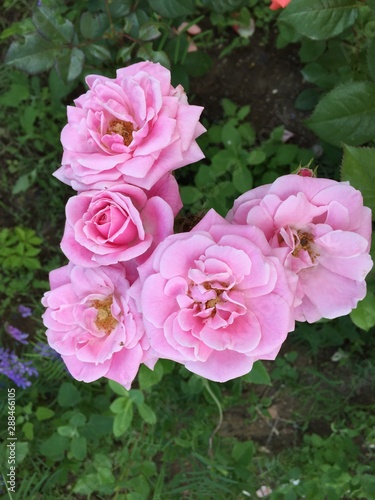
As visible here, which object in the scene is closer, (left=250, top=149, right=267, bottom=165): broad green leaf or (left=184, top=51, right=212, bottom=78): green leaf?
(left=250, top=149, right=267, bottom=165): broad green leaf

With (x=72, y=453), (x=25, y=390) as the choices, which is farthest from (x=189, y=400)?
(x=25, y=390)

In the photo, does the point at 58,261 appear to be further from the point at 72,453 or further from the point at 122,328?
the point at 122,328

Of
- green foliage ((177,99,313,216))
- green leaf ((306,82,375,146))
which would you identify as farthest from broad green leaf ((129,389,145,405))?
green leaf ((306,82,375,146))

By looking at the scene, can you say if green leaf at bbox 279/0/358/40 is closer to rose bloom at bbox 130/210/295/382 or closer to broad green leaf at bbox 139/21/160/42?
broad green leaf at bbox 139/21/160/42

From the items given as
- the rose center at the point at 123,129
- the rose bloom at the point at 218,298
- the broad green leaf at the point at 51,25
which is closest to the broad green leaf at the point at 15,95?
the broad green leaf at the point at 51,25

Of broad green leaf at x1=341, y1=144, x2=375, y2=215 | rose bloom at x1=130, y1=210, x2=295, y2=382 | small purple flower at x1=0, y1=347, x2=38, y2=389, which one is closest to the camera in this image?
rose bloom at x1=130, y1=210, x2=295, y2=382

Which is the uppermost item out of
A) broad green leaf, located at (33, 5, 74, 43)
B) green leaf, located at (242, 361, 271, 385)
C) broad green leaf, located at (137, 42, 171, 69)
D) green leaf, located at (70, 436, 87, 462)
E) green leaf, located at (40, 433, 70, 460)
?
broad green leaf, located at (33, 5, 74, 43)

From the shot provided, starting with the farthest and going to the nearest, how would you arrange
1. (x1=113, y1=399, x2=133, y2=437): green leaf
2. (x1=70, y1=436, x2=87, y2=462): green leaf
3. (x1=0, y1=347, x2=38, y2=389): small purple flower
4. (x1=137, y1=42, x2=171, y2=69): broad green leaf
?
(x1=0, y1=347, x2=38, y2=389): small purple flower, (x1=70, y1=436, x2=87, y2=462): green leaf, (x1=113, y1=399, x2=133, y2=437): green leaf, (x1=137, y1=42, x2=171, y2=69): broad green leaf

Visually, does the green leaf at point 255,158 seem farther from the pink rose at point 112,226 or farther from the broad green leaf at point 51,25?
the pink rose at point 112,226
